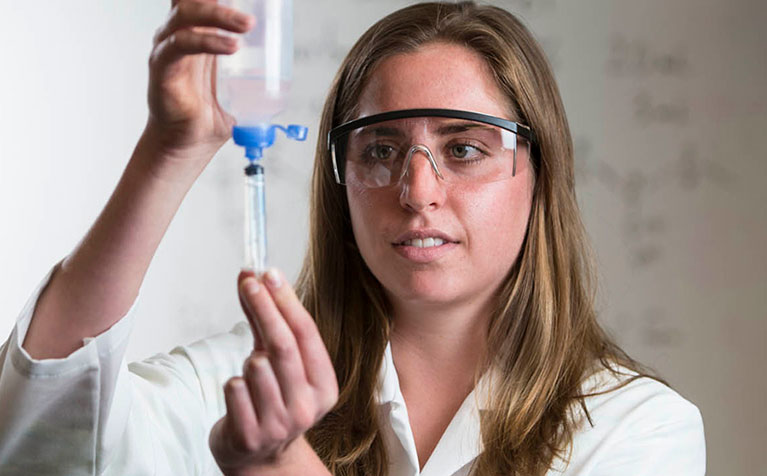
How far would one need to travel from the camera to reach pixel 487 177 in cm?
159

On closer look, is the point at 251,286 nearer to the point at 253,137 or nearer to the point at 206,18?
the point at 253,137

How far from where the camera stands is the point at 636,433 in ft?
5.27

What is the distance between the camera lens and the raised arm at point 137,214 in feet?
3.66

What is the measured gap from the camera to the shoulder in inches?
61.7

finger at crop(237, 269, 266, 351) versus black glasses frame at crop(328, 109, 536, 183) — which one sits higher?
black glasses frame at crop(328, 109, 536, 183)

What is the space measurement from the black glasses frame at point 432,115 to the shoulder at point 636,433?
0.50 m

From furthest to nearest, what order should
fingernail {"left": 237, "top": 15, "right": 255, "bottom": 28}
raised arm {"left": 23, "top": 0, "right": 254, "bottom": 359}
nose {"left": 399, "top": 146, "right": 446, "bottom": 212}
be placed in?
1. nose {"left": 399, "top": 146, "right": 446, "bottom": 212}
2. raised arm {"left": 23, "top": 0, "right": 254, "bottom": 359}
3. fingernail {"left": 237, "top": 15, "right": 255, "bottom": 28}

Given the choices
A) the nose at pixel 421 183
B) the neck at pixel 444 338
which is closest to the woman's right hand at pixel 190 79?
the nose at pixel 421 183

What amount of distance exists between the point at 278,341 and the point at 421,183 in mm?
596

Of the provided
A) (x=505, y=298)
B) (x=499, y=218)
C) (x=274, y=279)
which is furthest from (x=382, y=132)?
(x=274, y=279)

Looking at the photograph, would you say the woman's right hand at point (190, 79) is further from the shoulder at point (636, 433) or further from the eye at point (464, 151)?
the shoulder at point (636, 433)

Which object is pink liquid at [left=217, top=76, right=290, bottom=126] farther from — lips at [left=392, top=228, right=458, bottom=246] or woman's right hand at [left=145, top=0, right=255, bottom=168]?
lips at [left=392, top=228, right=458, bottom=246]

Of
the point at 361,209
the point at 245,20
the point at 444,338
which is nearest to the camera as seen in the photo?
the point at 245,20

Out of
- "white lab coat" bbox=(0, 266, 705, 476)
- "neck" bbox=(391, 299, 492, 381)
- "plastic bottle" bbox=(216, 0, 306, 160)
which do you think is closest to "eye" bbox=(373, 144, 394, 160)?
"neck" bbox=(391, 299, 492, 381)
